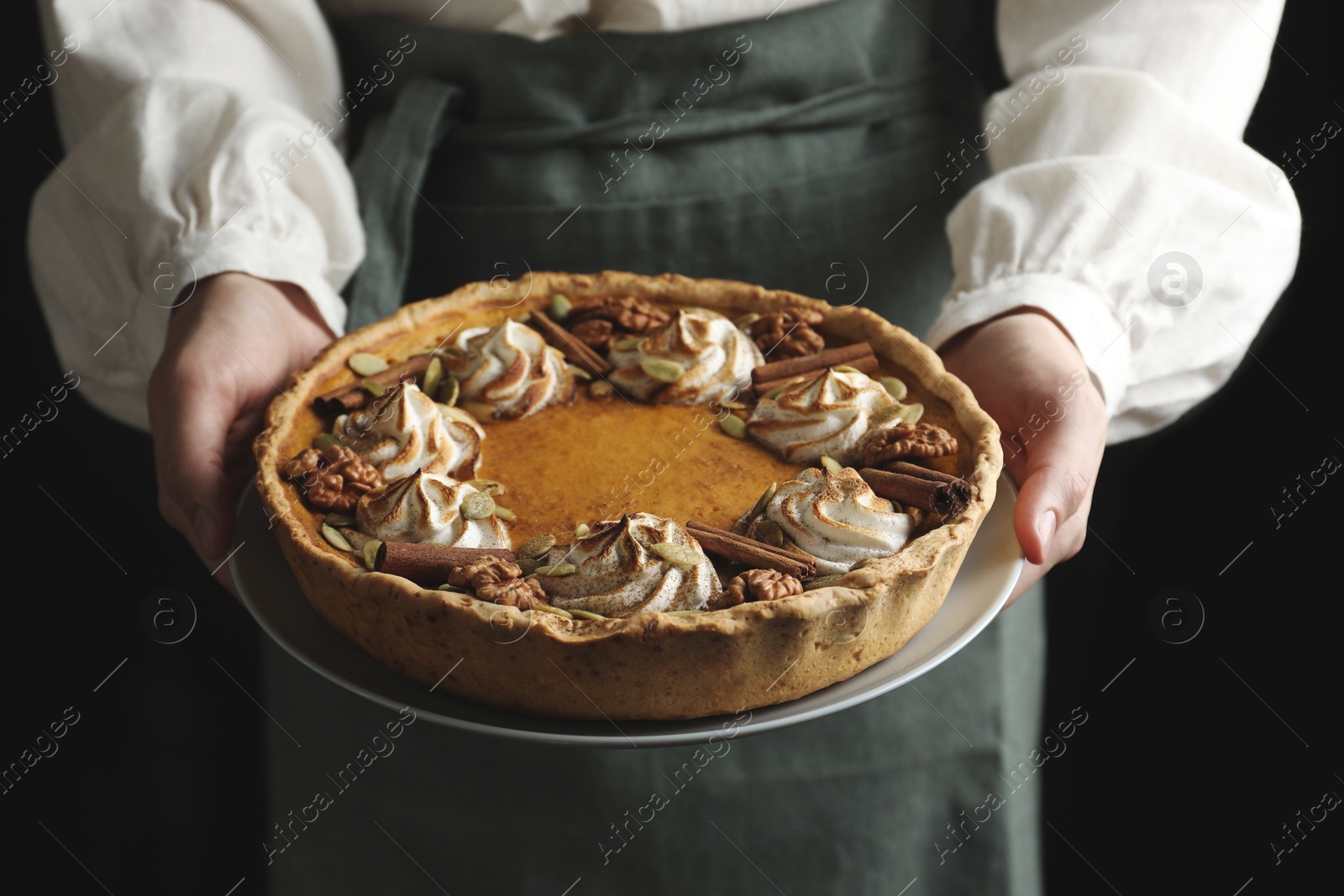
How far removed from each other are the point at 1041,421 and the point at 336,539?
1136mm

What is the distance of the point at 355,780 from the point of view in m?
2.23

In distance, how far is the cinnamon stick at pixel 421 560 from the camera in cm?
146

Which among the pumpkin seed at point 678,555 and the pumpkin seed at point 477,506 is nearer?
the pumpkin seed at point 678,555

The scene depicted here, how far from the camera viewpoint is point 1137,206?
202 centimetres

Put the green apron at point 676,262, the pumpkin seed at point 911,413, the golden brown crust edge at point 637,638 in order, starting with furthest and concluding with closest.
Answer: the green apron at point 676,262 → the pumpkin seed at point 911,413 → the golden brown crust edge at point 637,638

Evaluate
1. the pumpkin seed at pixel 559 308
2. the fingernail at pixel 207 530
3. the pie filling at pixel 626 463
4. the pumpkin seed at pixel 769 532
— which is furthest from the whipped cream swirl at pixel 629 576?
the pumpkin seed at pixel 559 308

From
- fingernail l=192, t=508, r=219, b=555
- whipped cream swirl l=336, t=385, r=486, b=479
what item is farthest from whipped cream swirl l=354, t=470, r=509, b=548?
fingernail l=192, t=508, r=219, b=555

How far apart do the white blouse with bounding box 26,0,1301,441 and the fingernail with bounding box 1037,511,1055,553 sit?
457 mm

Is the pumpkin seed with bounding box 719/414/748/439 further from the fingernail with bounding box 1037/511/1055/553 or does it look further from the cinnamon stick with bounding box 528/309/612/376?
the fingernail with bounding box 1037/511/1055/553

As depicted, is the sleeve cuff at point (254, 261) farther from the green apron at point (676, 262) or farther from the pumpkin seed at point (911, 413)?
the pumpkin seed at point (911, 413)

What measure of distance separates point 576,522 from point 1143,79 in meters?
1.47

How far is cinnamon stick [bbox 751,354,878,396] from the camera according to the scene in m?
1.88

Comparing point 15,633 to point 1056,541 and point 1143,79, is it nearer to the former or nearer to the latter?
point 1056,541

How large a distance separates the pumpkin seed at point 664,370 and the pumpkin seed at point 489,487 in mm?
358
